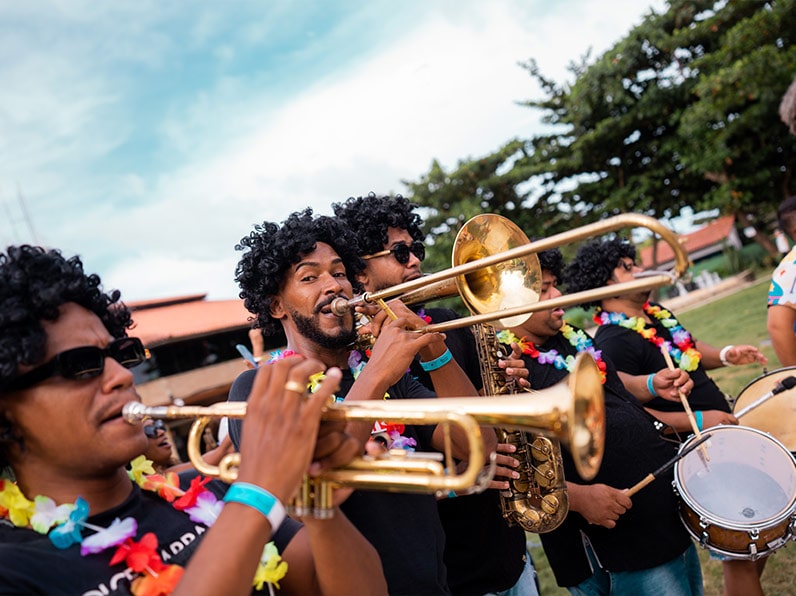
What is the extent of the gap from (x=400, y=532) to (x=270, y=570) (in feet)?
2.09

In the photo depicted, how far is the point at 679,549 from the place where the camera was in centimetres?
307

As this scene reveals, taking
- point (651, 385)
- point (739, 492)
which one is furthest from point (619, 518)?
point (651, 385)

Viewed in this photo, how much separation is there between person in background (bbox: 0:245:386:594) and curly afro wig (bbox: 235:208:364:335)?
1.10 meters

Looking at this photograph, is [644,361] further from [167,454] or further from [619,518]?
[167,454]

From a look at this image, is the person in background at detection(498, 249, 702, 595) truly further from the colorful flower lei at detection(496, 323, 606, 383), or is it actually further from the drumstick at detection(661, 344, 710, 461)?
the drumstick at detection(661, 344, 710, 461)

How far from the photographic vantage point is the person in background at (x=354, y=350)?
220 centimetres

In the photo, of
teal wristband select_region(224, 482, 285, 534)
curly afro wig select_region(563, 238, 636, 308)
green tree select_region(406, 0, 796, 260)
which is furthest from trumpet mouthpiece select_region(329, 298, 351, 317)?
green tree select_region(406, 0, 796, 260)

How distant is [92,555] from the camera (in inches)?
60.9

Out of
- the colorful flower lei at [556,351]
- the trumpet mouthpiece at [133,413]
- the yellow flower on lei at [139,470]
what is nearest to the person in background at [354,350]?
the yellow flower on lei at [139,470]

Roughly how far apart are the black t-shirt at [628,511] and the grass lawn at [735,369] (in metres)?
1.72

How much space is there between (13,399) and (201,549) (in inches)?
27.4

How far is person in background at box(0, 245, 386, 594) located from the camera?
1.37 m

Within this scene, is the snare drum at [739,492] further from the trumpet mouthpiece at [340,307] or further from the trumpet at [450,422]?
the trumpet mouthpiece at [340,307]

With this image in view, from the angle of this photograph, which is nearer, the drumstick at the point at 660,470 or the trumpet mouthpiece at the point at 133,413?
the trumpet mouthpiece at the point at 133,413
